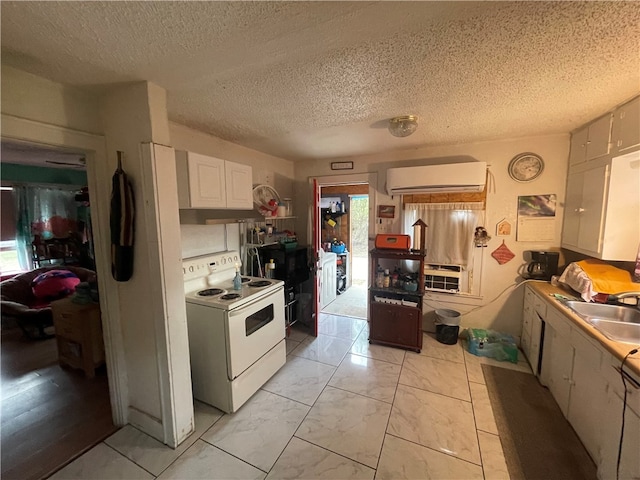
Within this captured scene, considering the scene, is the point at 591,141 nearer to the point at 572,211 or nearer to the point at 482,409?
the point at 572,211

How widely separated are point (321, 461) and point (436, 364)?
154 cm

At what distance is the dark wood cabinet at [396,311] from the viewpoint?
2.79 m

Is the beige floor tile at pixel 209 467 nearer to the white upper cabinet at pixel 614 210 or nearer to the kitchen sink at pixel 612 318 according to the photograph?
the kitchen sink at pixel 612 318

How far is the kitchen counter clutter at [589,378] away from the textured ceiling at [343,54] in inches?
58.9

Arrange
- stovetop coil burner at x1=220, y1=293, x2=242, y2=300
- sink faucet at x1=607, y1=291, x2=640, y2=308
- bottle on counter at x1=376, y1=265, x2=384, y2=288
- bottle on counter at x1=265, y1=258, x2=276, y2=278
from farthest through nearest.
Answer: bottle on counter at x1=376, y1=265, x2=384, y2=288
bottle on counter at x1=265, y1=258, x2=276, y2=278
stovetop coil burner at x1=220, y1=293, x2=242, y2=300
sink faucet at x1=607, y1=291, x2=640, y2=308

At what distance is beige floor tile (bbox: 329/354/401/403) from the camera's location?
2.21 m

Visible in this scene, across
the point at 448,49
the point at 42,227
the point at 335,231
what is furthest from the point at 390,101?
the point at 42,227

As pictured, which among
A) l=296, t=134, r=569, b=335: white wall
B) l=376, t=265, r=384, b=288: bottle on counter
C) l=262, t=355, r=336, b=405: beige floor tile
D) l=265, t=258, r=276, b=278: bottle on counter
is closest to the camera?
l=262, t=355, r=336, b=405: beige floor tile

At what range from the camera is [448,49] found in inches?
46.8

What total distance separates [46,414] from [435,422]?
2.99 m

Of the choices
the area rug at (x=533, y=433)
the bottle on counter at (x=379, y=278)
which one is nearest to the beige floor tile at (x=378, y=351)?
the bottle on counter at (x=379, y=278)

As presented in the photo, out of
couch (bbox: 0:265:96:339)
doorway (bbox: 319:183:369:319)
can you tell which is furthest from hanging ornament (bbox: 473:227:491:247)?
couch (bbox: 0:265:96:339)

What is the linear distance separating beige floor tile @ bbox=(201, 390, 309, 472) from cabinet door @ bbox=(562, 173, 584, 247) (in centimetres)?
285

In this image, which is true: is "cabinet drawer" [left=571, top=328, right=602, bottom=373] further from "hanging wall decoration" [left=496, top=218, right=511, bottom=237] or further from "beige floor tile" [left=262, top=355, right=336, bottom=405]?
"beige floor tile" [left=262, top=355, right=336, bottom=405]
